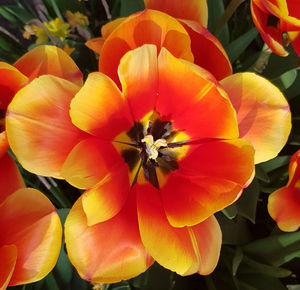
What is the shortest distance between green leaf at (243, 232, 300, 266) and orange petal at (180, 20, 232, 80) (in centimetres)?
37

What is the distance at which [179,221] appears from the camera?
0.47 metres

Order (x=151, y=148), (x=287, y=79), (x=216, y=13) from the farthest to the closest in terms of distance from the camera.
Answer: (x=216, y=13)
(x=287, y=79)
(x=151, y=148)

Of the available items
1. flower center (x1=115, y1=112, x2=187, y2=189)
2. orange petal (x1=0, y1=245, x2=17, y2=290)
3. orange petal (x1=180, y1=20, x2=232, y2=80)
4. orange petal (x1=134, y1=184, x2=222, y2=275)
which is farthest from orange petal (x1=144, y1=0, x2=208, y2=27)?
orange petal (x1=0, y1=245, x2=17, y2=290)

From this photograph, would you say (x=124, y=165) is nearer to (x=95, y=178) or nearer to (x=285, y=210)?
(x=95, y=178)

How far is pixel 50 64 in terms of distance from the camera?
1.73 feet

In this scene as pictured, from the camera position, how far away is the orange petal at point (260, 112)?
48 centimetres

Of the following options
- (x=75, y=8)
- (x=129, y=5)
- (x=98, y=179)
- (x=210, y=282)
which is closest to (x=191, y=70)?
(x=98, y=179)

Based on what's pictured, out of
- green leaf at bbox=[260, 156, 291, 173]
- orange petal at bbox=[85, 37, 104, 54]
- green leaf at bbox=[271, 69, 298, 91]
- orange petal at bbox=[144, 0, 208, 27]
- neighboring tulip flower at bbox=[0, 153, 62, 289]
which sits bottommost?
green leaf at bbox=[260, 156, 291, 173]

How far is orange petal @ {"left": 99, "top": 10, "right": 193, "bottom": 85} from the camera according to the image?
47cm

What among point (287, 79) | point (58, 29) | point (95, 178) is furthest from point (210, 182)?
point (58, 29)

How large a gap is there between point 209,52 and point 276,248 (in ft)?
1.42

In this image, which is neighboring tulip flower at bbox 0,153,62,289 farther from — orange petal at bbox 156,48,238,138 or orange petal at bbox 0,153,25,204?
orange petal at bbox 156,48,238,138

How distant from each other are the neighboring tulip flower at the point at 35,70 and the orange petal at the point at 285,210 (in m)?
0.36

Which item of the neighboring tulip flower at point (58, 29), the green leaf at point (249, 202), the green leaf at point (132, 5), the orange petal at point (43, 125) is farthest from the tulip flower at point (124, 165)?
the neighboring tulip flower at point (58, 29)
